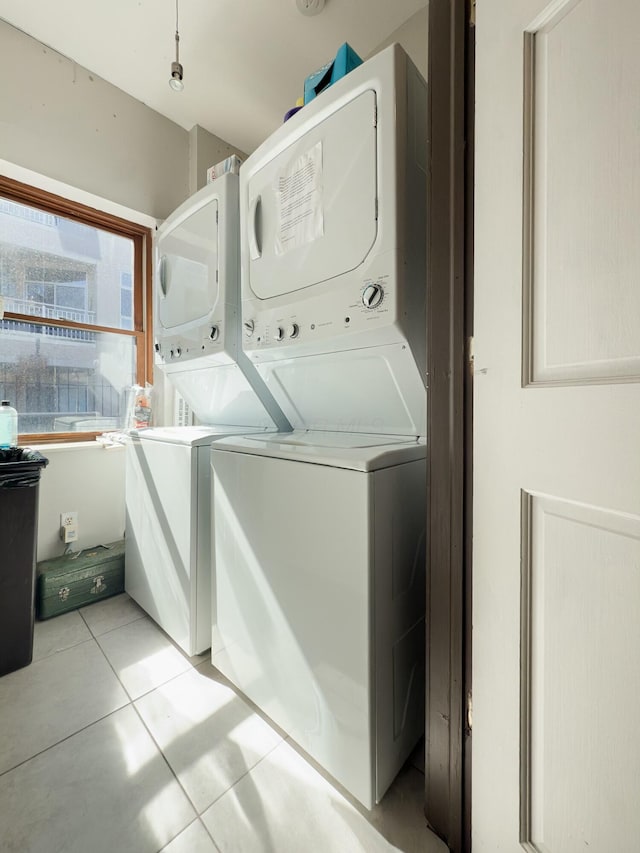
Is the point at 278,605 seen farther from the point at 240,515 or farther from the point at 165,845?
the point at 165,845

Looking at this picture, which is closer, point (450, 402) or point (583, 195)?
point (583, 195)

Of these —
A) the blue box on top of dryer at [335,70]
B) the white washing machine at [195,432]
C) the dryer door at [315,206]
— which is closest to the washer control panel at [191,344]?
the white washing machine at [195,432]

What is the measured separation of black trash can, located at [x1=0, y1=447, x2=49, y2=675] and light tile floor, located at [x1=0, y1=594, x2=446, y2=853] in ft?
0.42

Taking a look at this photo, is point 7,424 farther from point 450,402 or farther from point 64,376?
Answer: point 450,402

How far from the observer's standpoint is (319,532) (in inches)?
41.7

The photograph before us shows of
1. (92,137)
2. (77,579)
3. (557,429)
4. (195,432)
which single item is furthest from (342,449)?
(92,137)

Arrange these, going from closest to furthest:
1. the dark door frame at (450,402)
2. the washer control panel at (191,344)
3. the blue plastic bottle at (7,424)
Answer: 1. the dark door frame at (450,402)
2. the washer control panel at (191,344)
3. the blue plastic bottle at (7,424)

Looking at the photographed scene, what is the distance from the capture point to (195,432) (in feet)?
5.99

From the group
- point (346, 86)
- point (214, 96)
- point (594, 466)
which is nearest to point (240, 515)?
point (594, 466)

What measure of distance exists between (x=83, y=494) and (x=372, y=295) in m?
2.15

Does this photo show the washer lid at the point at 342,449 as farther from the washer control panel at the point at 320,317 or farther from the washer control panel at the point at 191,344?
the washer control panel at the point at 191,344

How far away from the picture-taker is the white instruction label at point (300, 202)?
1210 mm

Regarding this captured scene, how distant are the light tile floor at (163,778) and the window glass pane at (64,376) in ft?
4.51

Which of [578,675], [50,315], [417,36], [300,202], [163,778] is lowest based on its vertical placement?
[163,778]
